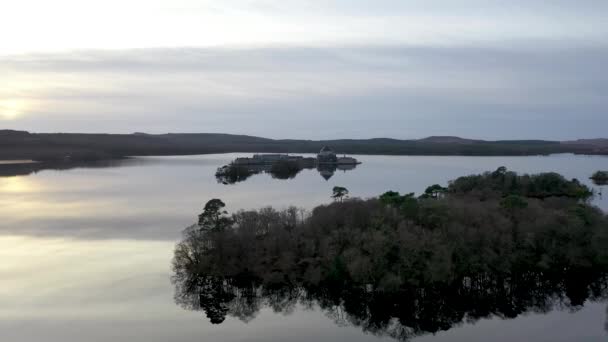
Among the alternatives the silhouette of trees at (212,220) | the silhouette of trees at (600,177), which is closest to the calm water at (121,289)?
the silhouette of trees at (212,220)

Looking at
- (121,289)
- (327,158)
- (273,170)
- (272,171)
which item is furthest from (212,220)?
(327,158)

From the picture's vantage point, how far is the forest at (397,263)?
599 inches

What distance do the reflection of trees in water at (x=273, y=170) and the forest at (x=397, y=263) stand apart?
30.9 metres

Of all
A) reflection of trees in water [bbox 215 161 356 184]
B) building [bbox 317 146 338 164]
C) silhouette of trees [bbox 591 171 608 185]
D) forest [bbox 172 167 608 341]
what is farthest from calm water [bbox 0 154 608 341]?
building [bbox 317 146 338 164]

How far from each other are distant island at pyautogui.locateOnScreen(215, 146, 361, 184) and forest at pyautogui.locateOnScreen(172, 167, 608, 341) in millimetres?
30895

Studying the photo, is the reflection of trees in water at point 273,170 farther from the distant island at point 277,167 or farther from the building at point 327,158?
the building at point 327,158

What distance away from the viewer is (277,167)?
60469 millimetres

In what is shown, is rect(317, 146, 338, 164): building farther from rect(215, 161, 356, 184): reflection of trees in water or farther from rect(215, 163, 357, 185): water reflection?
rect(215, 161, 356, 184): reflection of trees in water

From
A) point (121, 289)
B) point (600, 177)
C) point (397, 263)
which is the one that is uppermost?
point (600, 177)

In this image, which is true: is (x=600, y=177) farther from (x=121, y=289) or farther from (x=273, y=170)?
(x=121, y=289)

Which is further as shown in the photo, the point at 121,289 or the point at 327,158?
the point at 327,158

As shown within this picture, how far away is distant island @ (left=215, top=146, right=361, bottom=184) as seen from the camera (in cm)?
5366

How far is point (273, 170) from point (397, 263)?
1769 inches

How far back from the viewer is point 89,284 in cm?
1681
